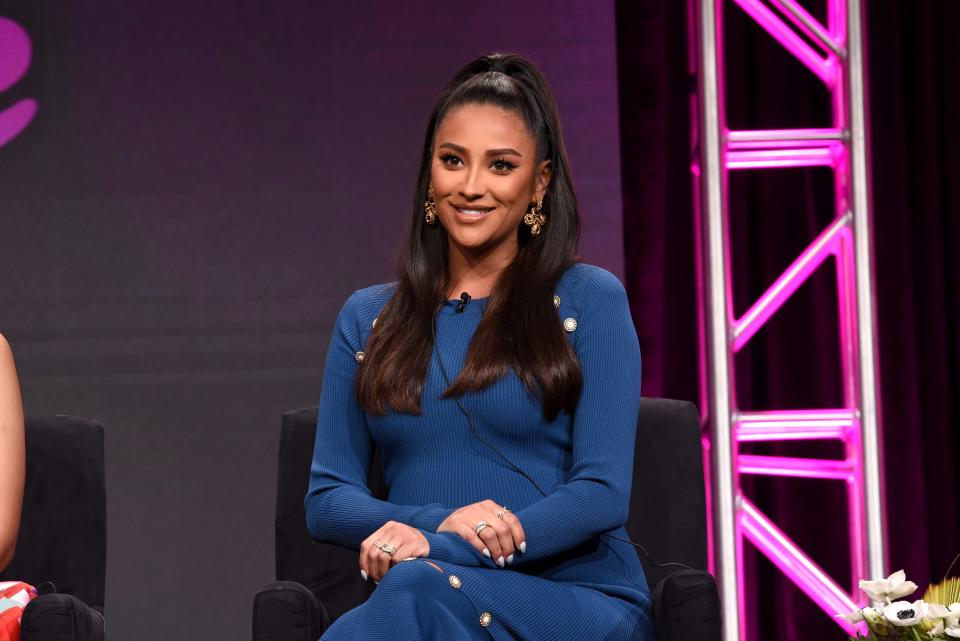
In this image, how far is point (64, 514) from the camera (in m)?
2.64

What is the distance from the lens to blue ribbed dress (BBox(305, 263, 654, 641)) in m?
2.02

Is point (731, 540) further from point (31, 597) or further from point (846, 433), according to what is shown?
point (31, 597)

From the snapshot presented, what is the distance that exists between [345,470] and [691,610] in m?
0.69

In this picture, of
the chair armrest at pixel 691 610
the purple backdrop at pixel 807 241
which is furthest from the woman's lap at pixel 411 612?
the purple backdrop at pixel 807 241

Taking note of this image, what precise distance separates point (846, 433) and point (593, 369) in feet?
3.94

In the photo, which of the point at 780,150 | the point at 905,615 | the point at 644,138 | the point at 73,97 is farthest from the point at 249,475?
the point at 905,615

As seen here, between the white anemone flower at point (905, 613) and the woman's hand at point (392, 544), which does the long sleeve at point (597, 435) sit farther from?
the white anemone flower at point (905, 613)

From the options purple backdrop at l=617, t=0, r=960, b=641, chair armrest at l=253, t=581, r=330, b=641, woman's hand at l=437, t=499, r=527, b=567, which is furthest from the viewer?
purple backdrop at l=617, t=0, r=960, b=641

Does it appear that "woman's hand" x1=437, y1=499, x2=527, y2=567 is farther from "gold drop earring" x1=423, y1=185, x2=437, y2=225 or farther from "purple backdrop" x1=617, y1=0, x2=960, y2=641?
"purple backdrop" x1=617, y1=0, x2=960, y2=641

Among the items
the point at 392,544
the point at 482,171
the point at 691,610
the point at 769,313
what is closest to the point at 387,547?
the point at 392,544

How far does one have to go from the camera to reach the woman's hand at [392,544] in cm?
199

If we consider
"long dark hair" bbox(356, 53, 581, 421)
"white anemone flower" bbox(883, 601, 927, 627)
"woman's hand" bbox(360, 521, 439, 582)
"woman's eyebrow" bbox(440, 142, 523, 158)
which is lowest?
"white anemone flower" bbox(883, 601, 927, 627)

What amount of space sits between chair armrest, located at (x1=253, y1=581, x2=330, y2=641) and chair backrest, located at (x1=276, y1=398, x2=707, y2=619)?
1.46 feet

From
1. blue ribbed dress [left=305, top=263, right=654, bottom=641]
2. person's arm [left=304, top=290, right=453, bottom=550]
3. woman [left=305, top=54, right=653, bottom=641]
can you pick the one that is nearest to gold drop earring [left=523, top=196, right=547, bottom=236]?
woman [left=305, top=54, right=653, bottom=641]
